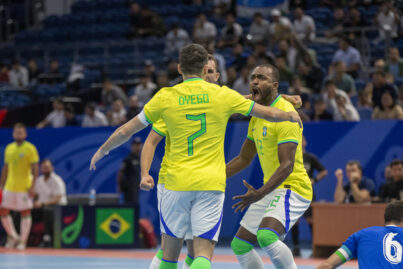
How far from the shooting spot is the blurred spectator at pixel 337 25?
64.8 ft

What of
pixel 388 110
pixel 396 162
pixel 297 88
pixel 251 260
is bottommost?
pixel 251 260

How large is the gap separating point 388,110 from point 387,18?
15.5ft

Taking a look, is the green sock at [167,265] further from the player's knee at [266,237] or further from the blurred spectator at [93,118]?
the blurred spectator at [93,118]

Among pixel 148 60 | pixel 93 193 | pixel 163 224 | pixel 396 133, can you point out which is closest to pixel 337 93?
pixel 396 133

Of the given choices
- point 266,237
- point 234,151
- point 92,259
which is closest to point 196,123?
point 266,237

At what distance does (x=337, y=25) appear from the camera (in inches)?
803

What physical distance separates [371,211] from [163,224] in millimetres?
7677

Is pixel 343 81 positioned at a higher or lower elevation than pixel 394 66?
lower

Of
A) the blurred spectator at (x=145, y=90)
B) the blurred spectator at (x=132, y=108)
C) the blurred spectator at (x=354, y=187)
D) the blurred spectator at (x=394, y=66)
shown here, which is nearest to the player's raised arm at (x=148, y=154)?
the blurred spectator at (x=354, y=187)

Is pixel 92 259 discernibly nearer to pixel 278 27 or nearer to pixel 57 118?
pixel 57 118

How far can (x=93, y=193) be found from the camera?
57.8 ft

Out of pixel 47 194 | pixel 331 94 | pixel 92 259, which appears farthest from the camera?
pixel 47 194

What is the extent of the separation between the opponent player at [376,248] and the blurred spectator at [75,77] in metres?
17.2

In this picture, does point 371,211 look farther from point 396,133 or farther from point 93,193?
point 93,193
